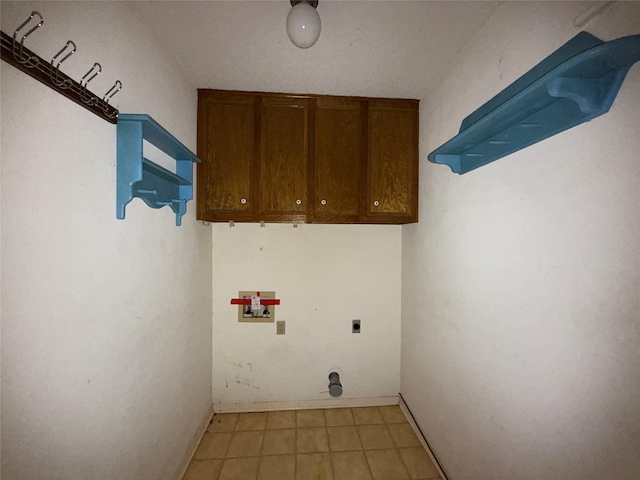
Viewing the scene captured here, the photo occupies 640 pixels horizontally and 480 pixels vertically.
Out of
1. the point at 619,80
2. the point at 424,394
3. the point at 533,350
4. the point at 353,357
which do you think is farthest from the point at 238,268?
the point at 619,80

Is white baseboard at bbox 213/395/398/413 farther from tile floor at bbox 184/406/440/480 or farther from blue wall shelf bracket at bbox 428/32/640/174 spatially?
blue wall shelf bracket at bbox 428/32/640/174

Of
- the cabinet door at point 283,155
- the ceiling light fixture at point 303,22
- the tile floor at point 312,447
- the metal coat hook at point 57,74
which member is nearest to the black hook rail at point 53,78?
the metal coat hook at point 57,74

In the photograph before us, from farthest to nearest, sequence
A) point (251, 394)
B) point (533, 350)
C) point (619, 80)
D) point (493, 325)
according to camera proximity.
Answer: point (251, 394)
point (493, 325)
point (533, 350)
point (619, 80)

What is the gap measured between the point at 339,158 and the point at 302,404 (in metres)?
2.04

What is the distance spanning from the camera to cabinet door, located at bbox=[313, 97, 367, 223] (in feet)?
6.26

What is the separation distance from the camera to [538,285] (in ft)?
3.10

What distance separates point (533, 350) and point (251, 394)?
2.06 m

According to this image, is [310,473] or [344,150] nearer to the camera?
[310,473]

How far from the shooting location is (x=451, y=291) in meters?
1.52

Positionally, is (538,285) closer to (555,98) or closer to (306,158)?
(555,98)

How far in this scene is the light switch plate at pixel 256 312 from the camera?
7.32ft

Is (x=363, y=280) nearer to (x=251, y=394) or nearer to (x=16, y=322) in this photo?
(x=251, y=394)

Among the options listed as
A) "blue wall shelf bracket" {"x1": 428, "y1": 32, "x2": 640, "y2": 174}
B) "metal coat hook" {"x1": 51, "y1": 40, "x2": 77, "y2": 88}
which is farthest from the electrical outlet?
"metal coat hook" {"x1": 51, "y1": 40, "x2": 77, "y2": 88}

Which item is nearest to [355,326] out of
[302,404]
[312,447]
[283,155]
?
[302,404]
